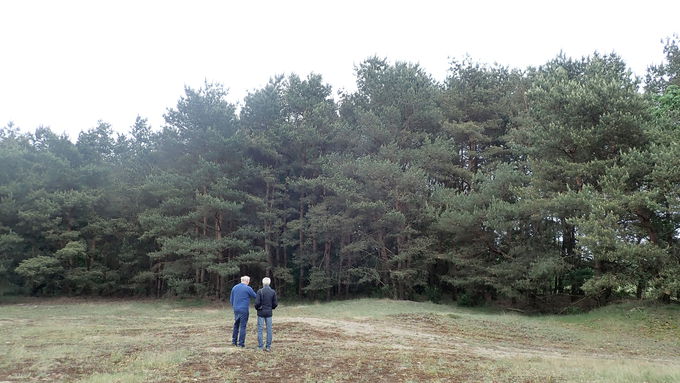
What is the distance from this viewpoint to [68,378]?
8.34 meters

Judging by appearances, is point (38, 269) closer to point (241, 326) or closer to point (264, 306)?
point (241, 326)

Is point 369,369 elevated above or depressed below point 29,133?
below

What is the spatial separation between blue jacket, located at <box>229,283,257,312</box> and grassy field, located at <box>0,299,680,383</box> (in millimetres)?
1009

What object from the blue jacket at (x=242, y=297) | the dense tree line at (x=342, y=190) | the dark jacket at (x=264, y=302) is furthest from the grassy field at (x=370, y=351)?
the dense tree line at (x=342, y=190)

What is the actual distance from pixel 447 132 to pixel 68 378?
2956cm

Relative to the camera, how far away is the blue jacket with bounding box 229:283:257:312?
11156 millimetres

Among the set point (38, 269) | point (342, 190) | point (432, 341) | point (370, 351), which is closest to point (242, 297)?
point (370, 351)

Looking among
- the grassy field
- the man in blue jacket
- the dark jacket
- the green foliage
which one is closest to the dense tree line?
the green foliage

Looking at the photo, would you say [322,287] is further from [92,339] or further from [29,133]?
[29,133]

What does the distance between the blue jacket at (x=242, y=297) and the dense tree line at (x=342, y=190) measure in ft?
53.6

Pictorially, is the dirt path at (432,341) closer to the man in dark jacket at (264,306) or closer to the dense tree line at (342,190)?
the man in dark jacket at (264,306)

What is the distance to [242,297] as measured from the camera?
37.1ft

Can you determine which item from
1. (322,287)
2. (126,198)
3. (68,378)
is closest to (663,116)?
(322,287)

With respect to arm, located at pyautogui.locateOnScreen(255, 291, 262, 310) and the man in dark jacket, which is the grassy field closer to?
the man in dark jacket
